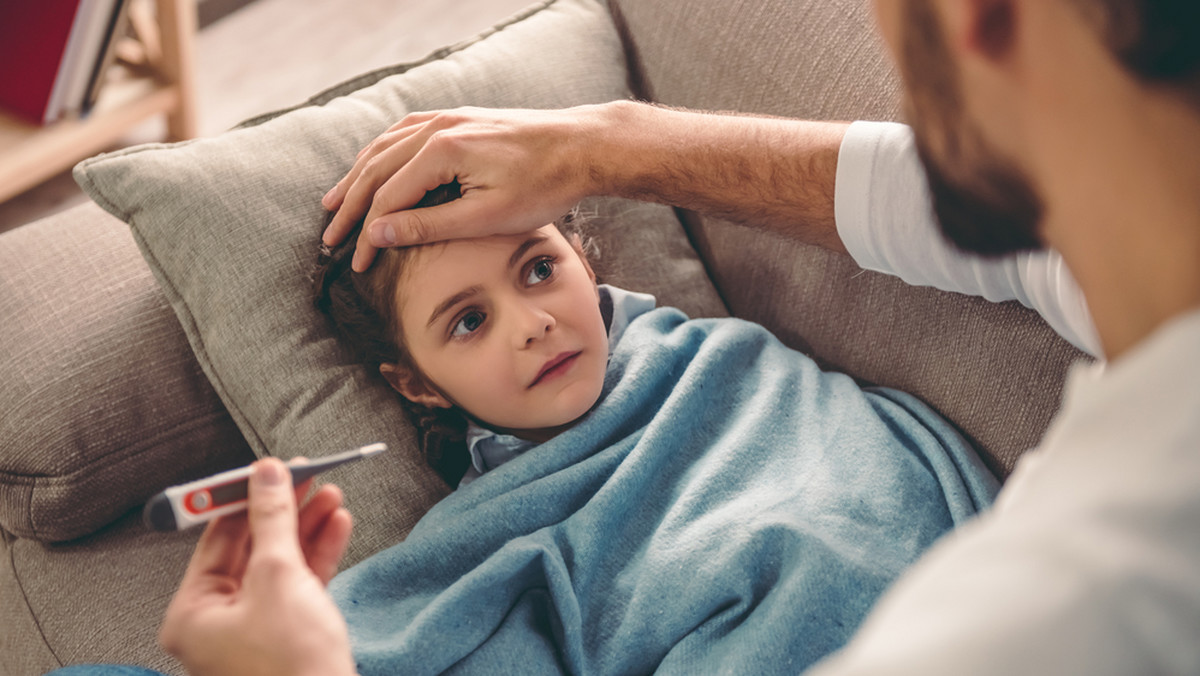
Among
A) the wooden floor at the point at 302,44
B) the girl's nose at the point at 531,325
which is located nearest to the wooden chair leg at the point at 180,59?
the wooden floor at the point at 302,44

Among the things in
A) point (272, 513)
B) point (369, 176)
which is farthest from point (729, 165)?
point (272, 513)

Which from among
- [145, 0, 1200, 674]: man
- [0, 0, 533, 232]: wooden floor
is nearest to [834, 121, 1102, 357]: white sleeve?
[145, 0, 1200, 674]: man

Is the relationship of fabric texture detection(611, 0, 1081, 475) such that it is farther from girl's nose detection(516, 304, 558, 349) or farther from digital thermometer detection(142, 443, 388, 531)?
digital thermometer detection(142, 443, 388, 531)

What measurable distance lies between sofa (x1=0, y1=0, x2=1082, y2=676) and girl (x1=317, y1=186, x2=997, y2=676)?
7 centimetres

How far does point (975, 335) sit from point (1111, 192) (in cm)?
64

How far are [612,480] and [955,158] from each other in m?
0.57

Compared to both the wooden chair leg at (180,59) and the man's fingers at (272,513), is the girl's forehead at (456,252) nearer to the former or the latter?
the man's fingers at (272,513)

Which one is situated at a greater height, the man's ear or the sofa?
the man's ear

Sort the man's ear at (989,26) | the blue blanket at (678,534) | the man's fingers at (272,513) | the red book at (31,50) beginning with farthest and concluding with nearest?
the red book at (31,50), the blue blanket at (678,534), the man's fingers at (272,513), the man's ear at (989,26)

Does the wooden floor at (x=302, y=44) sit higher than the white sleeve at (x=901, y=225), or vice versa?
the white sleeve at (x=901, y=225)

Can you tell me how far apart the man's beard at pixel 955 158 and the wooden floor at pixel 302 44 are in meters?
2.13

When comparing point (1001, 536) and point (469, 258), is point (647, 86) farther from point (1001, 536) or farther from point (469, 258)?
point (1001, 536)

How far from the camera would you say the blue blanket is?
91 cm

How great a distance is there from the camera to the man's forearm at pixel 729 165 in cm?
109
